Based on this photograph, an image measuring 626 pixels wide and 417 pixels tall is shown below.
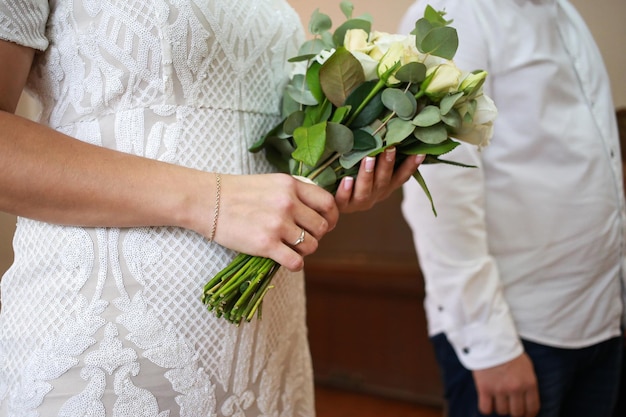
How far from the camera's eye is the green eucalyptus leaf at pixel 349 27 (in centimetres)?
82

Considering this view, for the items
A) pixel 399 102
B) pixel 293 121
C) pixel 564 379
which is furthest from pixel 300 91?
pixel 564 379

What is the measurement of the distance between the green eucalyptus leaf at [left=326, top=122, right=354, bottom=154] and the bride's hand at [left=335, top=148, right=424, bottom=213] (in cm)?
3

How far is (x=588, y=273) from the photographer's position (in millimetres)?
1182

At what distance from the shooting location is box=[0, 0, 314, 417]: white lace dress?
26.3 inches

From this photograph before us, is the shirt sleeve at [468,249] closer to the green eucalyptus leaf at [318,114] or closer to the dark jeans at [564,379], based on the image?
the dark jeans at [564,379]

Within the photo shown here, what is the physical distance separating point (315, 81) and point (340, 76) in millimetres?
43

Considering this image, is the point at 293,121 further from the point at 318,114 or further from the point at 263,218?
the point at 263,218

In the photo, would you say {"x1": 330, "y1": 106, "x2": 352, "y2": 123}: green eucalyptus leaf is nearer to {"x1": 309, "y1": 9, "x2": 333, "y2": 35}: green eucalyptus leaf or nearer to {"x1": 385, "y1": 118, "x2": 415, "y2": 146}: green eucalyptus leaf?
{"x1": 385, "y1": 118, "x2": 415, "y2": 146}: green eucalyptus leaf

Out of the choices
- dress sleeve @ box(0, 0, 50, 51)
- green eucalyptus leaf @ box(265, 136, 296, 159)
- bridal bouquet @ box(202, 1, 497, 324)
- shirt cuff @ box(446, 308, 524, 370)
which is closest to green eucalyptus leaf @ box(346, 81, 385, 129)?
bridal bouquet @ box(202, 1, 497, 324)

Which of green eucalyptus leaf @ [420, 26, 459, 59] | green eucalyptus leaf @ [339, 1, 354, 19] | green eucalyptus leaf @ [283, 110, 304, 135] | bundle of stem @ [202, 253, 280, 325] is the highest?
green eucalyptus leaf @ [339, 1, 354, 19]

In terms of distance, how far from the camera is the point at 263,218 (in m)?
0.67

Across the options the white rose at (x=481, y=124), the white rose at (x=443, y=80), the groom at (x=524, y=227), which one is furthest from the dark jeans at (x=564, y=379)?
the white rose at (x=443, y=80)

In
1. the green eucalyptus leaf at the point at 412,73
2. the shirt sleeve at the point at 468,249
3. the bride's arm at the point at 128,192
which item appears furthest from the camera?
the shirt sleeve at the point at 468,249

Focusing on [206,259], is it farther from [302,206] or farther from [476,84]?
[476,84]
